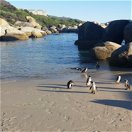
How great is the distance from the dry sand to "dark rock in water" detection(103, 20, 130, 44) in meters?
25.7

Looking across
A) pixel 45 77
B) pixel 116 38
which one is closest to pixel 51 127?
pixel 45 77

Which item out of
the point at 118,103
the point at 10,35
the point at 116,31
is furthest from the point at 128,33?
the point at 10,35

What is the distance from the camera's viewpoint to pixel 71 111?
1605 centimetres

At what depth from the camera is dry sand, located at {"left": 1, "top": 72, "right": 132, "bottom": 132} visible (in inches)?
555

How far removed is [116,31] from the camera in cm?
4834

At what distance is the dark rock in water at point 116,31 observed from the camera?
47969mm

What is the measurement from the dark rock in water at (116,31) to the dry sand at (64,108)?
2571 centimetres

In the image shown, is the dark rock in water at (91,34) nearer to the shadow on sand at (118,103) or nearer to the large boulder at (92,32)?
the large boulder at (92,32)

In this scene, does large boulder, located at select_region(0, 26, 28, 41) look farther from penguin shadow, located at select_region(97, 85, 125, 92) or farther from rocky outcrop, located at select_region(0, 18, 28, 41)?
penguin shadow, located at select_region(97, 85, 125, 92)

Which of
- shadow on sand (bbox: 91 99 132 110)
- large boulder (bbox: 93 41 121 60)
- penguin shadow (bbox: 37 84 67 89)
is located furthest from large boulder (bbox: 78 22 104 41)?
shadow on sand (bbox: 91 99 132 110)

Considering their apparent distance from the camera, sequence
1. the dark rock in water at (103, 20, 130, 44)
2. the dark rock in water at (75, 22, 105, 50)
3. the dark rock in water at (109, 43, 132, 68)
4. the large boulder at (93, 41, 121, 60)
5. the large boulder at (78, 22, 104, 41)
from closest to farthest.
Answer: the dark rock in water at (109, 43, 132, 68) → the large boulder at (93, 41, 121, 60) → the dark rock in water at (103, 20, 130, 44) → the dark rock in water at (75, 22, 105, 50) → the large boulder at (78, 22, 104, 41)

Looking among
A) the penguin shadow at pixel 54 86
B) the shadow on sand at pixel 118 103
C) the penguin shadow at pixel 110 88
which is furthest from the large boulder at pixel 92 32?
the shadow on sand at pixel 118 103

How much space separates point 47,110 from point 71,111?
1055 mm

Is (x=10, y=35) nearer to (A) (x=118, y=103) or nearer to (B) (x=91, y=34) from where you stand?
(B) (x=91, y=34)
